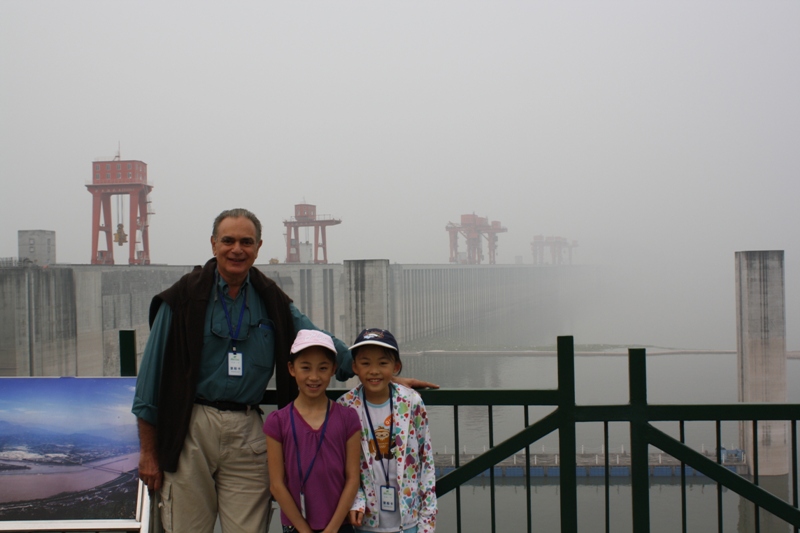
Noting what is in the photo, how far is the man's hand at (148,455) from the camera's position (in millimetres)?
1707

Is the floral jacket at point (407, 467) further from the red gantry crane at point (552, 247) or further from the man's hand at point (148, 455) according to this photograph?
the red gantry crane at point (552, 247)

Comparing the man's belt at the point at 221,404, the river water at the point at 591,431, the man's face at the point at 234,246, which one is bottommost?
the river water at the point at 591,431

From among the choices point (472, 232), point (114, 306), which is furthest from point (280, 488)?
point (472, 232)

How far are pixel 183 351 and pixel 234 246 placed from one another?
0.33m

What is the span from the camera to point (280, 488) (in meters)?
1.64

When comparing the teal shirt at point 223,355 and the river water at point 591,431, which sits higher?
the teal shirt at point 223,355

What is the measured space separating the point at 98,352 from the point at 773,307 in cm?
1839

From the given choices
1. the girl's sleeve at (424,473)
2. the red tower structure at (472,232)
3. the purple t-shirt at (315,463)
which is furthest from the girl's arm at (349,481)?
the red tower structure at (472,232)

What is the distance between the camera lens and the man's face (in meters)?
1.75

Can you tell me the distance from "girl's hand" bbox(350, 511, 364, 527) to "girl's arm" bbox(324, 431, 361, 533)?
0.08 ft

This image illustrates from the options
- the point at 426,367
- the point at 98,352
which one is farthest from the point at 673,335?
the point at 98,352

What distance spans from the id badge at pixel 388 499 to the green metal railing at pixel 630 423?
0.34 meters

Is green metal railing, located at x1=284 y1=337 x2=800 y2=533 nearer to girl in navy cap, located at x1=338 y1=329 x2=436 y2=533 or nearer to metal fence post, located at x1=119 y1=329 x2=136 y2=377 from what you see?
girl in navy cap, located at x1=338 y1=329 x2=436 y2=533

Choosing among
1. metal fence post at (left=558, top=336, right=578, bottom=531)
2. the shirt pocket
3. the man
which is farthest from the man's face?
metal fence post at (left=558, top=336, right=578, bottom=531)
